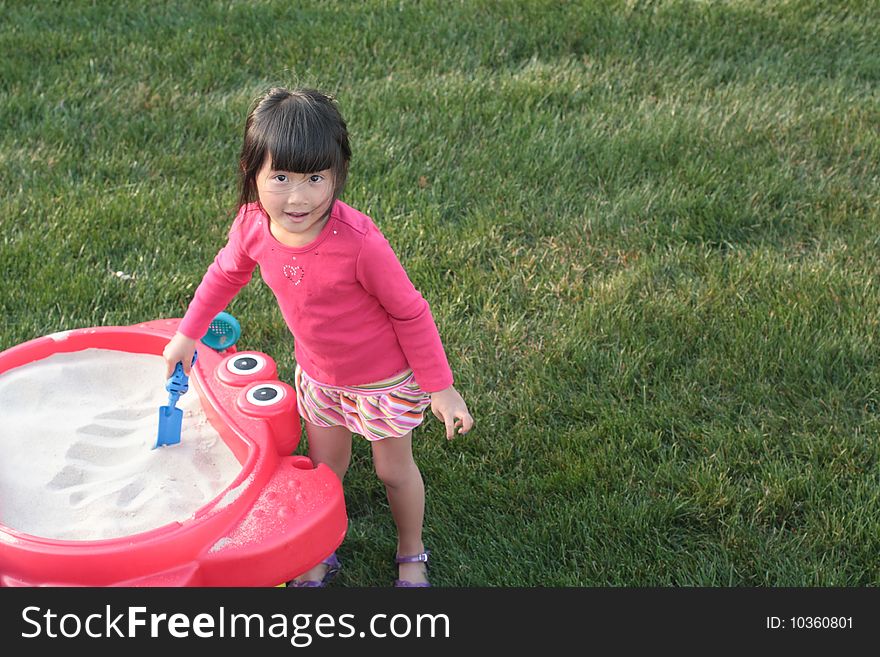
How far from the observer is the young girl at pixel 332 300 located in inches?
75.8

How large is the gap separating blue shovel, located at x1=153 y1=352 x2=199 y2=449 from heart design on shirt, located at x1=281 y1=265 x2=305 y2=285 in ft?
A: 1.39

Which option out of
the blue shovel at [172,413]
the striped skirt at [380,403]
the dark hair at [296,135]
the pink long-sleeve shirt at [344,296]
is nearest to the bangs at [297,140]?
the dark hair at [296,135]

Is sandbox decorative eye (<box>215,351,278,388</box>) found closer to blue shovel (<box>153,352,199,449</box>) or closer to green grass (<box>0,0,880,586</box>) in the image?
blue shovel (<box>153,352,199,449</box>)

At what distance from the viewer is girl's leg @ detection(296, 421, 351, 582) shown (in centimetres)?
233

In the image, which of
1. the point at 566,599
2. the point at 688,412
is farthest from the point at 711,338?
A: the point at 566,599

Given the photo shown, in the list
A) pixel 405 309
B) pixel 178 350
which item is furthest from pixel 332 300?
pixel 178 350

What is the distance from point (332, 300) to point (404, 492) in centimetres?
48

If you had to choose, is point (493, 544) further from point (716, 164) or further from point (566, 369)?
point (716, 164)

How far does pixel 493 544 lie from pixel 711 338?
3.09 ft

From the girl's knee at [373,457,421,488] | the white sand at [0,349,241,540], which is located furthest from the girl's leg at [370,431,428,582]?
the white sand at [0,349,241,540]

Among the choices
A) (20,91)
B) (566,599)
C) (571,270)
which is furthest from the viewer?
(20,91)

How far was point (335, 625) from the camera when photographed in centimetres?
197

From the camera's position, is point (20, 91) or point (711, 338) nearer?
point (711, 338)

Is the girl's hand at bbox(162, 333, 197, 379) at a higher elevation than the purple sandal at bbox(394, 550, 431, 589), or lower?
higher
